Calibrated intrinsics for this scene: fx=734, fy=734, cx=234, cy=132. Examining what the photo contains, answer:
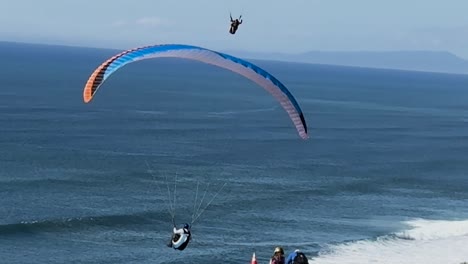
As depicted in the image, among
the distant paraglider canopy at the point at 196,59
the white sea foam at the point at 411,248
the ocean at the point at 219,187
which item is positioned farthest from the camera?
the ocean at the point at 219,187

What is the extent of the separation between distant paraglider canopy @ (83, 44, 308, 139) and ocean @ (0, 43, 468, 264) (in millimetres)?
8227

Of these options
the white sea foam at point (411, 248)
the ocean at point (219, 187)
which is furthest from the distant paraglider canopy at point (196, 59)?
the white sea foam at point (411, 248)

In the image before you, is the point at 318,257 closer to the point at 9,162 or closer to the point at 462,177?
the point at 9,162

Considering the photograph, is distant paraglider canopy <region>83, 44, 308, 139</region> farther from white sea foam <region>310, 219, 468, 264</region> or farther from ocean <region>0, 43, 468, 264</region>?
white sea foam <region>310, 219, 468, 264</region>

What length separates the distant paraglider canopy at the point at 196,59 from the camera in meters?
16.0

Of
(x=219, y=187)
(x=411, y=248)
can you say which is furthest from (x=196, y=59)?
(x=219, y=187)

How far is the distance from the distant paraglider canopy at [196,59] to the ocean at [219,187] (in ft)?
27.0

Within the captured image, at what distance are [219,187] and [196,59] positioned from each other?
32527 millimetres

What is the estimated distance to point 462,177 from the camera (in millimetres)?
61875

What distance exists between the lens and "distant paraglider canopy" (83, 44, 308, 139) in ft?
52.7

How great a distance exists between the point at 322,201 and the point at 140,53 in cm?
3298

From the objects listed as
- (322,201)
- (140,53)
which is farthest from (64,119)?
(140,53)

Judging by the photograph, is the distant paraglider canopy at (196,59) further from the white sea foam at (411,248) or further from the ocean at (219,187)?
the white sea foam at (411,248)

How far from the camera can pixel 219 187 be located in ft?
164
